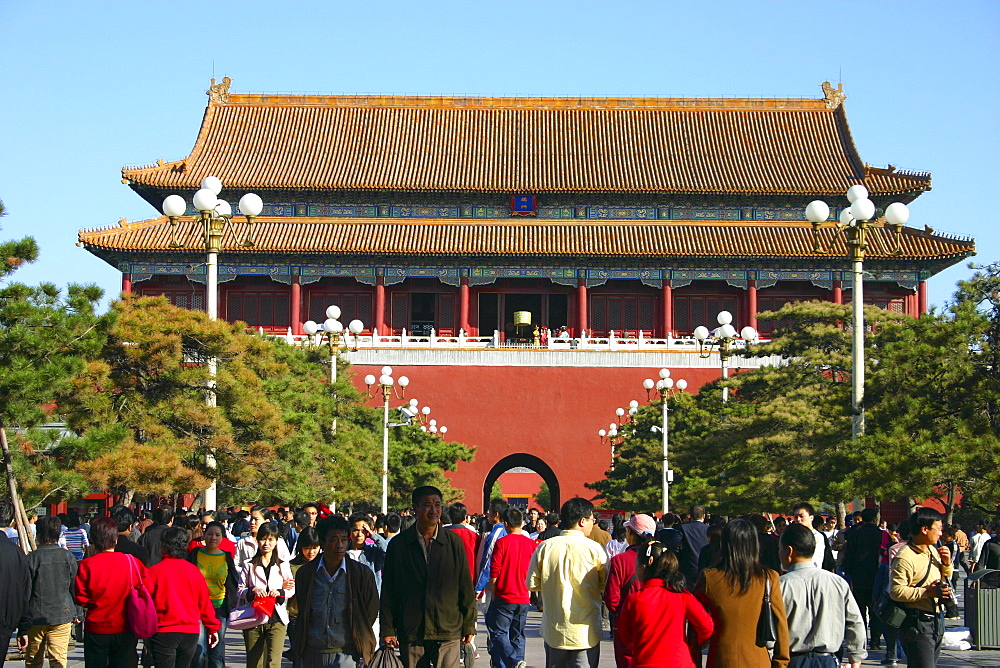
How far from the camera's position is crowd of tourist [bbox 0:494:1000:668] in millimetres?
6543

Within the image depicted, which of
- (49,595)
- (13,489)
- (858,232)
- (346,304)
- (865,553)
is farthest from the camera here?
(346,304)

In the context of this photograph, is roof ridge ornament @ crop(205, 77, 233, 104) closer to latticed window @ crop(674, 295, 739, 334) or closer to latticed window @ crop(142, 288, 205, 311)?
latticed window @ crop(142, 288, 205, 311)

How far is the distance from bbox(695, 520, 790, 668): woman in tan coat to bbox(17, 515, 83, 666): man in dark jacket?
14.2 feet

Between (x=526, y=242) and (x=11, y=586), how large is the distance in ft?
103

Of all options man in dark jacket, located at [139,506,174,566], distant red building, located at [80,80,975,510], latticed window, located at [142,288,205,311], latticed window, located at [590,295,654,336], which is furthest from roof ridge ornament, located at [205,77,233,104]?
man in dark jacket, located at [139,506,174,566]

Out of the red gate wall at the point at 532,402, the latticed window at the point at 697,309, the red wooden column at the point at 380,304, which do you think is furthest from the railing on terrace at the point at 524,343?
the latticed window at the point at 697,309

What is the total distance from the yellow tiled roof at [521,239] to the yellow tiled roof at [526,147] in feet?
3.42

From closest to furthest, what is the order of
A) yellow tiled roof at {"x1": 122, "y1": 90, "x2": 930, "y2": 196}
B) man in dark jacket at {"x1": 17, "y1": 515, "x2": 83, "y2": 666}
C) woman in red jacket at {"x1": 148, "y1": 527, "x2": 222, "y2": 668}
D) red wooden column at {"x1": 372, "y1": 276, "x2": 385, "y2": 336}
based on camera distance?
woman in red jacket at {"x1": 148, "y1": 527, "x2": 222, "y2": 668} < man in dark jacket at {"x1": 17, "y1": 515, "x2": 83, "y2": 666} < red wooden column at {"x1": 372, "y1": 276, "x2": 385, "y2": 336} < yellow tiled roof at {"x1": 122, "y1": 90, "x2": 930, "y2": 196}

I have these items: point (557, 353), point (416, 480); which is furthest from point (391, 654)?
point (557, 353)

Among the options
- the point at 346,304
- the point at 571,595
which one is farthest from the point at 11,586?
the point at 346,304

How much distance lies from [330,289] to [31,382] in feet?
88.8

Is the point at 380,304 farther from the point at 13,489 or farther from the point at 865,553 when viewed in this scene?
the point at 865,553

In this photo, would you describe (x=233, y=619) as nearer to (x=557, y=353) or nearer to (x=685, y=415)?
(x=685, y=415)

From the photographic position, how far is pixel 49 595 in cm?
894
